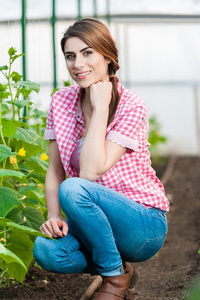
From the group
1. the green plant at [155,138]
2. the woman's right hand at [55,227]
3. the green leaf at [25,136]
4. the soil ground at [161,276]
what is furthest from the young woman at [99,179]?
the green plant at [155,138]

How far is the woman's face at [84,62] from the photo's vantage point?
7.82 feet

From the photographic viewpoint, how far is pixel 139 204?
7.82 ft

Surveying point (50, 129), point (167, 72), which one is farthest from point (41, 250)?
point (167, 72)

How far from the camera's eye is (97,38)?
2385 mm

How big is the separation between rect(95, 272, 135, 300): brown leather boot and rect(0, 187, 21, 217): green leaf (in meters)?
0.48

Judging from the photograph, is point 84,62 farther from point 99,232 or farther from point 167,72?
point 167,72

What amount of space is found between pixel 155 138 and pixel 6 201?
5814mm

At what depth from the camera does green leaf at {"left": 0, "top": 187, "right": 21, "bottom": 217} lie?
2.22 m

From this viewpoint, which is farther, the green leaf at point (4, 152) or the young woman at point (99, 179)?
the young woman at point (99, 179)

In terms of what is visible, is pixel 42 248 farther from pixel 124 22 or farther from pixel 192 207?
pixel 124 22

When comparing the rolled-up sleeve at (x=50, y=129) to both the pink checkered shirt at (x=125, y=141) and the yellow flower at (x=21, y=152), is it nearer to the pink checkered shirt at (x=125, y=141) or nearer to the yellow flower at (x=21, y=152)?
the pink checkered shirt at (x=125, y=141)

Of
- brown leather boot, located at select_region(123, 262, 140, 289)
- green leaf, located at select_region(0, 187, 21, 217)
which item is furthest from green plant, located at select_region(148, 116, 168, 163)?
green leaf, located at select_region(0, 187, 21, 217)

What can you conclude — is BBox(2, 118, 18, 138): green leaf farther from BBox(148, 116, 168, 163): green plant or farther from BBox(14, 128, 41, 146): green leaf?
BBox(148, 116, 168, 163): green plant

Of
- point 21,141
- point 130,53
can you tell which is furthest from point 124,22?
point 21,141
